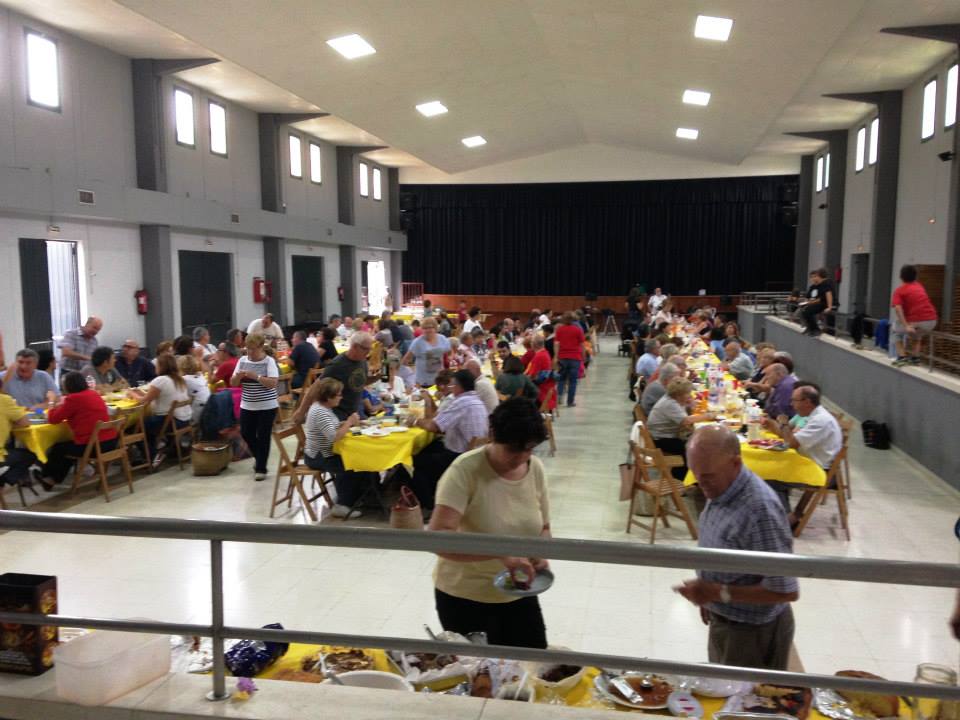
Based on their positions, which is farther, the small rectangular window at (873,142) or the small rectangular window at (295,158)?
the small rectangular window at (295,158)

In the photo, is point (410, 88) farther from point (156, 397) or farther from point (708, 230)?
point (708, 230)

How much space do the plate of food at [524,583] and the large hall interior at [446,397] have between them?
14 millimetres

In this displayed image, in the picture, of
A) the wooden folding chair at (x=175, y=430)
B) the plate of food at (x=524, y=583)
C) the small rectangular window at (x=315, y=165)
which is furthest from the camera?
the small rectangular window at (x=315, y=165)

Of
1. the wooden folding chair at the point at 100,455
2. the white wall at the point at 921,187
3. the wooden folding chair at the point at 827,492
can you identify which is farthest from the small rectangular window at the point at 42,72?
the white wall at the point at 921,187

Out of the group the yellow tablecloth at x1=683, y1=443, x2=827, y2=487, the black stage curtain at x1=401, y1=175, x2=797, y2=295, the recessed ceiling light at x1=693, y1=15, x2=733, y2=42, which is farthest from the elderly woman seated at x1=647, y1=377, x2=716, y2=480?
the black stage curtain at x1=401, y1=175, x2=797, y2=295

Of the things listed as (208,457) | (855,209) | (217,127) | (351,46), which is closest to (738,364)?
(351,46)

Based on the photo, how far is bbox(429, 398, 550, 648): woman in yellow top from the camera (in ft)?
10.7

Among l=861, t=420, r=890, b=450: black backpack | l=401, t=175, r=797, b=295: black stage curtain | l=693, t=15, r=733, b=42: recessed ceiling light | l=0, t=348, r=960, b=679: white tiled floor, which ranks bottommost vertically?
l=0, t=348, r=960, b=679: white tiled floor

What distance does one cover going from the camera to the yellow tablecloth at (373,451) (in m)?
7.40

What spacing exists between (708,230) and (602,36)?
54.0 feet

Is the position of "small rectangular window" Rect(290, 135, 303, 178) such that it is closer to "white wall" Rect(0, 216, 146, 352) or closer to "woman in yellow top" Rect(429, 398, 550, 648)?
"white wall" Rect(0, 216, 146, 352)

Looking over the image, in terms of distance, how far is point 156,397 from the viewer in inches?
366

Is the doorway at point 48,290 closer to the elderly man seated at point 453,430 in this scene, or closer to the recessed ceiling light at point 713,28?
the elderly man seated at point 453,430

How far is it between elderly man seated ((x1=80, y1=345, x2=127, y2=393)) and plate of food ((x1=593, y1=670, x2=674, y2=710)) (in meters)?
8.45
